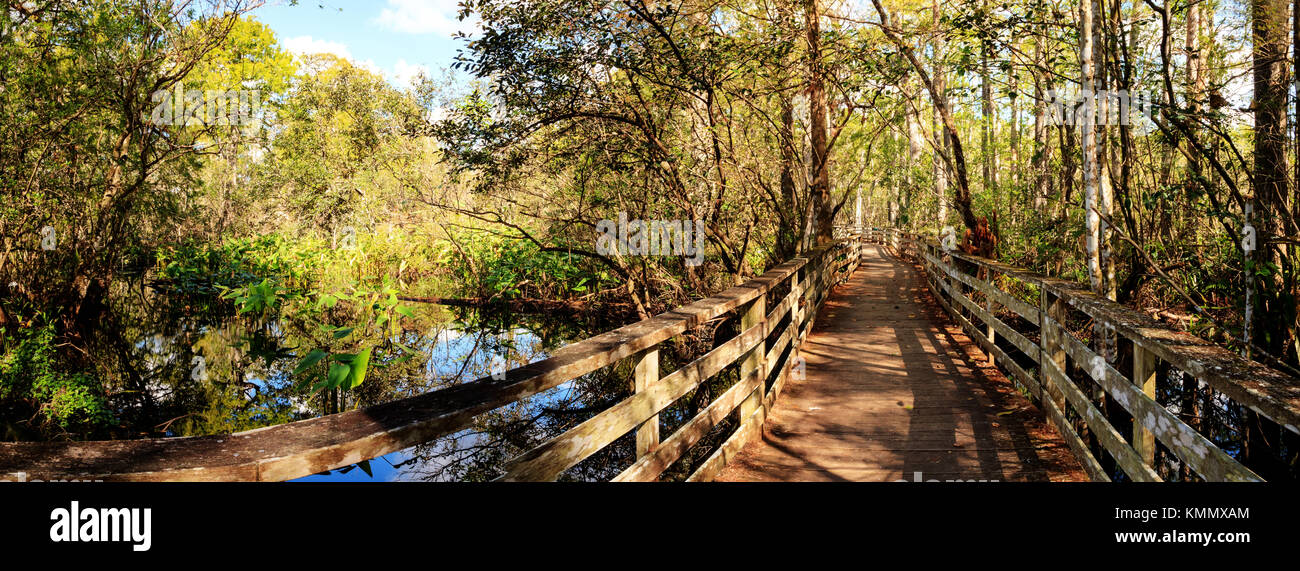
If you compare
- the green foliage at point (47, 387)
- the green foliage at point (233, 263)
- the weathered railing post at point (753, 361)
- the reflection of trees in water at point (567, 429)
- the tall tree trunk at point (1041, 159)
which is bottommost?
the reflection of trees in water at point (567, 429)

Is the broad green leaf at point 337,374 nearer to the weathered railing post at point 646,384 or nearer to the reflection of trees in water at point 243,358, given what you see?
the weathered railing post at point 646,384

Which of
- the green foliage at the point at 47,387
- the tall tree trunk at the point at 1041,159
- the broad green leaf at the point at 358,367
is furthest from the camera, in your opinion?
the tall tree trunk at the point at 1041,159

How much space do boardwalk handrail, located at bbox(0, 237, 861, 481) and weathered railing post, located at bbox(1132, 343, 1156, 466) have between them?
7.32 ft

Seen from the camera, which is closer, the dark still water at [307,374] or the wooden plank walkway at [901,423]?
the wooden plank walkway at [901,423]

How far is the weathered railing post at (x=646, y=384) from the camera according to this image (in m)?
3.54

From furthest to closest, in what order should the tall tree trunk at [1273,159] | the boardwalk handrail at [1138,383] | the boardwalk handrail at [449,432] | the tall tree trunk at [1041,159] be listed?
the tall tree trunk at [1041,159], the tall tree trunk at [1273,159], the boardwalk handrail at [1138,383], the boardwalk handrail at [449,432]

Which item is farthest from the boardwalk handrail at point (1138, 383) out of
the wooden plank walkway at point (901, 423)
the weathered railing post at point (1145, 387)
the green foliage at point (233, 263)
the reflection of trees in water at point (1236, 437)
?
the green foliage at point (233, 263)

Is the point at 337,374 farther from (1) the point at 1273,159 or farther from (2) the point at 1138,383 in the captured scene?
(1) the point at 1273,159

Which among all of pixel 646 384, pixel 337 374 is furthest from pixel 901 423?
pixel 337 374

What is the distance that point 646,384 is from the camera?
141 inches

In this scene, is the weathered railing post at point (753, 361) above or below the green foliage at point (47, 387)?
above

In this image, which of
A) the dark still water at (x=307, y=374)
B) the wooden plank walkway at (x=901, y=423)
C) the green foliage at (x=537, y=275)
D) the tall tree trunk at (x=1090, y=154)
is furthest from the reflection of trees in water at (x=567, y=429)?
the green foliage at (x=537, y=275)

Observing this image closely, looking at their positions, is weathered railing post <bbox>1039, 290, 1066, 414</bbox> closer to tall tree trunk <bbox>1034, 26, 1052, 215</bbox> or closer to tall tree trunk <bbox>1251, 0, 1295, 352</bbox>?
tall tree trunk <bbox>1251, 0, 1295, 352</bbox>
